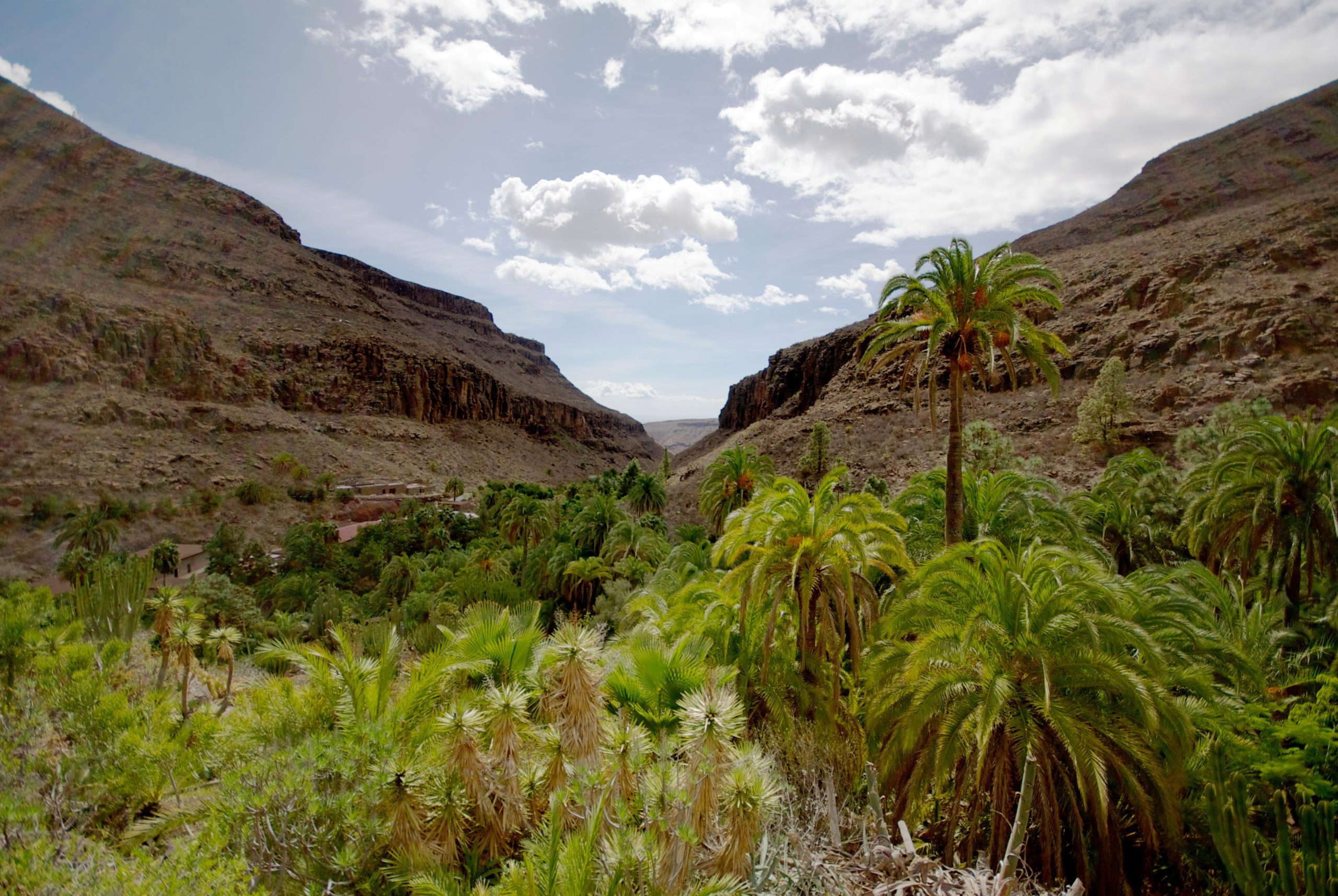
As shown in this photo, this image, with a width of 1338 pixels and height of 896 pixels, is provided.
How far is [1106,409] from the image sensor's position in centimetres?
3794

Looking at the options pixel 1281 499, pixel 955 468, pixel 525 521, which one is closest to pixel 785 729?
pixel 955 468

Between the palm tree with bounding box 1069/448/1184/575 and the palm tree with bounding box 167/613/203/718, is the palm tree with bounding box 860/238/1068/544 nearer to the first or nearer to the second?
the palm tree with bounding box 1069/448/1184/575

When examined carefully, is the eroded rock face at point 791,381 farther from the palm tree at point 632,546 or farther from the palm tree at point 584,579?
the palm tree at point 584,579

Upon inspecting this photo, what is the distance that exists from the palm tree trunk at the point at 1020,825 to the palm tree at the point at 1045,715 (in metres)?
0.06

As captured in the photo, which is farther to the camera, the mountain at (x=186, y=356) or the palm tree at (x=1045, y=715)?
the mountain at (x=186, y=356)

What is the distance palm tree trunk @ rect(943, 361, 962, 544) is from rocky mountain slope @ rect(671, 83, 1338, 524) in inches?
1123

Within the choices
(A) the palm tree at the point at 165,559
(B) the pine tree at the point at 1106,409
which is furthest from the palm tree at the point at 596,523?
(B) the pine tree at the point at 1106,409

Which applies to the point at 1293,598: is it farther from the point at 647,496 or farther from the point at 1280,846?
the point at 647,496

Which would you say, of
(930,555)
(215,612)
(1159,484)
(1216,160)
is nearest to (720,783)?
(930,555)

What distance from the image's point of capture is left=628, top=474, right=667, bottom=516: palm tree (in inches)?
1698

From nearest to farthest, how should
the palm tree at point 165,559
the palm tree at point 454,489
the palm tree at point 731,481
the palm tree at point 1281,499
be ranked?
the palm tree at point 1281,499 → the palm tree at point 731,481 → the palm tree at point 165,559 → the palm tree at point 454,489

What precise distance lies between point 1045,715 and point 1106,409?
37868mm

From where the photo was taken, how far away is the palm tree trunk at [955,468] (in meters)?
12.5

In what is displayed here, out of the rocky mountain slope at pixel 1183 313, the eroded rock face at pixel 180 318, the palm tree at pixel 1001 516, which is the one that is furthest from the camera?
the eroded rock face at pixel 180 318
